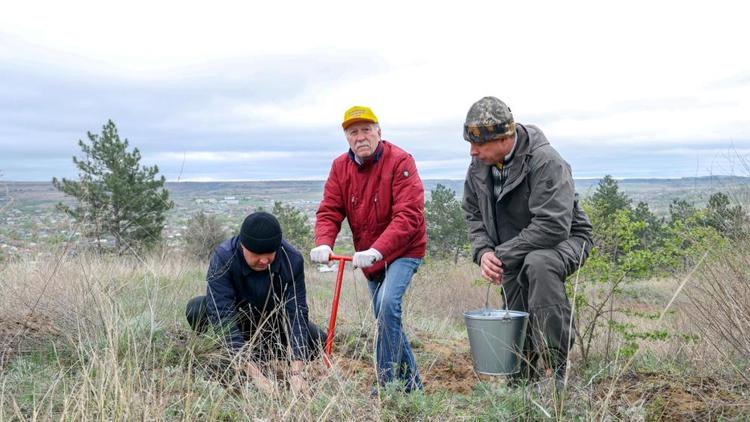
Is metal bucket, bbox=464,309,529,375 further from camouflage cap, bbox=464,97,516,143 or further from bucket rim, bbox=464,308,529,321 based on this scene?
camouflage cap, bbox=464,97,516,143

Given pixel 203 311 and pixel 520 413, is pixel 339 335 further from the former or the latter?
pixel 520 413

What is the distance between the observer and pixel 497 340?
376 cm

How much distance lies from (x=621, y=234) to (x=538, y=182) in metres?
1.22

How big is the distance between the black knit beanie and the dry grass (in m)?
0.68

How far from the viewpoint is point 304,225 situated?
25141mm

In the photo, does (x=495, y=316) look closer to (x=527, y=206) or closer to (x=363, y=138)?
(x=527, y=206)

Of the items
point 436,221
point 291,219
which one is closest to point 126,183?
point 291,219

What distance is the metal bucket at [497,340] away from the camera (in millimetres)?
3750

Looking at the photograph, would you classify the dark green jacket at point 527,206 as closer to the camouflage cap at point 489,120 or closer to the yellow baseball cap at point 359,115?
the camouflage cap at point 489,120

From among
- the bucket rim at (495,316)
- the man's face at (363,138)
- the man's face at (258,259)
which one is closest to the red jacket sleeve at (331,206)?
the man's face at (363,138)

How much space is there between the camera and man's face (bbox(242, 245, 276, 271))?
168 inches

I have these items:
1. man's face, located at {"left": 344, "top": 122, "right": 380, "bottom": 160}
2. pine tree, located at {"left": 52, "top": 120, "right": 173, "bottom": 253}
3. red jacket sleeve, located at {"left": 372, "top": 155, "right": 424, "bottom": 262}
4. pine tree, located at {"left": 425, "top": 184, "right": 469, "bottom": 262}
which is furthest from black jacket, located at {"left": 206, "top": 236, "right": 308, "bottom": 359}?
pine tree, located at {"left": 425, "top": 184, "right": 469, "bottom": 262}

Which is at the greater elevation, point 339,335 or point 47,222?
point 47,222

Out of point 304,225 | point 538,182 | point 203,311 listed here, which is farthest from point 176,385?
point 304,225
